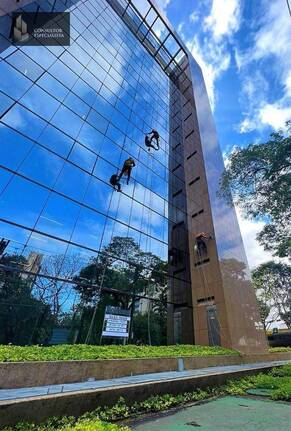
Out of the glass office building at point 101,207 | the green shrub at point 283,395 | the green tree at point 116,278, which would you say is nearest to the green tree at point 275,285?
the glass office building at point 101,207

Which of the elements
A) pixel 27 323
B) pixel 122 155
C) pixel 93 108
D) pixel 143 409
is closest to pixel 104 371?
pixel 143 409

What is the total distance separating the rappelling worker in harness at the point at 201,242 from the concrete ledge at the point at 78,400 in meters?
10.1

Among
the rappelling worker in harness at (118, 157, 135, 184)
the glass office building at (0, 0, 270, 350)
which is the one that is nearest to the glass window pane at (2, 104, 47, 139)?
the glass office building at (0, 0, 270, 350)

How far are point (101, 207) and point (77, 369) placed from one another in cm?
733

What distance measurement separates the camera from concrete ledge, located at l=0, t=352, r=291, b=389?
4801 millimetres

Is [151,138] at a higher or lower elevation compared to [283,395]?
higher

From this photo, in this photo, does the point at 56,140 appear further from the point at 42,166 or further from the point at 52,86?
the point at 52,86

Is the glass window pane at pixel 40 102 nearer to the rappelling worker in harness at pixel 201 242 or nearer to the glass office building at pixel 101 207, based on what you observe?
the glass office building at pixel 101 207

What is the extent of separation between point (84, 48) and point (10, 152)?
31.1ft

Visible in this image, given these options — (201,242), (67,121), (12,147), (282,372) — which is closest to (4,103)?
(12,147)

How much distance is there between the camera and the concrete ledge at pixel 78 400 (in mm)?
3072

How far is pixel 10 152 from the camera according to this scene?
9.25 meters

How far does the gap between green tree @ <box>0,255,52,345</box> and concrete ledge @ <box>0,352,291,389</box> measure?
9.64 ft

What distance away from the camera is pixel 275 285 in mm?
29312
